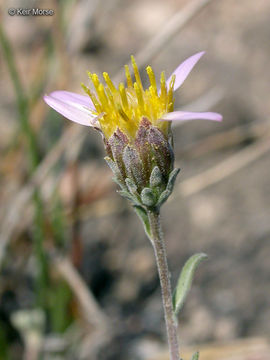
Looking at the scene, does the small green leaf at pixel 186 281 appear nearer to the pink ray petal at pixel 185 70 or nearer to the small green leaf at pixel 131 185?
the small green leaf at pixel 131 185

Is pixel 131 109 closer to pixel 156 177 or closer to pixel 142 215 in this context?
pixel 156 177

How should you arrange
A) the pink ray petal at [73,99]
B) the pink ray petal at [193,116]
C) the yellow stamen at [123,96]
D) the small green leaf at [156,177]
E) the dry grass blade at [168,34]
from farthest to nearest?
the dry grass blade at [168,34], the pink ray petal at [73,99], the yellow stamen at [123,96], the small green leaf at [156,177], the pink ray petal at [193,116]

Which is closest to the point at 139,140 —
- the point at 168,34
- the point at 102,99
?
the point at 102,99

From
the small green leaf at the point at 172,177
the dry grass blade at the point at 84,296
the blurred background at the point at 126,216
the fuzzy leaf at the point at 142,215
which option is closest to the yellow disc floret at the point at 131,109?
the small green leaf at the point at 172,177

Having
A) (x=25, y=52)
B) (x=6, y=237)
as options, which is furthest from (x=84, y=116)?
(x=25, y=52)

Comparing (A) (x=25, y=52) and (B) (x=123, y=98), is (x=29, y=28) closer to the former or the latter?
(A) (x=25, y=52)

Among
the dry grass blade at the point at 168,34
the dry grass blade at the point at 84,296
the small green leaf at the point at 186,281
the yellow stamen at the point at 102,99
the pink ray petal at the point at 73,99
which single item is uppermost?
the dry grass blade at the point at 168,34
